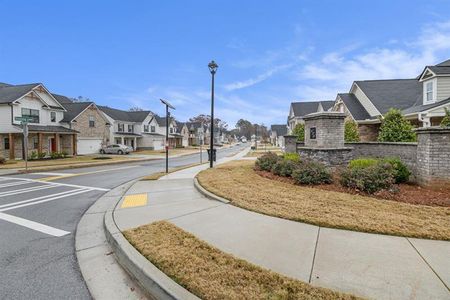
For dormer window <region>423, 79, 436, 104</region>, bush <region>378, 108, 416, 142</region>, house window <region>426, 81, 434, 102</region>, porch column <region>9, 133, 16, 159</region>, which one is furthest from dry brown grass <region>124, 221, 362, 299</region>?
porch column <region>9, 133, 16, 159</region>

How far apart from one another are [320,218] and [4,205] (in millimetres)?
8616

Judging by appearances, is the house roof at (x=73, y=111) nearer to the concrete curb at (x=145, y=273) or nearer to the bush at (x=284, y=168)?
the bush at (x=284, y=168)

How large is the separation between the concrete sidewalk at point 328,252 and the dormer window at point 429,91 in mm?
16716

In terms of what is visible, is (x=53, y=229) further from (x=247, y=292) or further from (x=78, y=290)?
(x=247, y=292)

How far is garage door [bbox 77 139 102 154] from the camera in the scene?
114 ft

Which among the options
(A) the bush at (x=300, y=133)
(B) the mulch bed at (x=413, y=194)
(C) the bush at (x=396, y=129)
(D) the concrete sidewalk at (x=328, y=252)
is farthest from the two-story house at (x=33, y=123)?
(C) the bush at (x=396, y=129)

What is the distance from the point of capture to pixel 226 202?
6805 millimetres

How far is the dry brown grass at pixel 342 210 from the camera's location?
4648 mm

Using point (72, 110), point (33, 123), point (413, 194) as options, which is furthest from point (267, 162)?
point (72, 110)

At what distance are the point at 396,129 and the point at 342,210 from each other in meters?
9.12

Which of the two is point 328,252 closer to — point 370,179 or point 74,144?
point 370,179

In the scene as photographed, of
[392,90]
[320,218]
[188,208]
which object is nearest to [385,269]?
[320,218]

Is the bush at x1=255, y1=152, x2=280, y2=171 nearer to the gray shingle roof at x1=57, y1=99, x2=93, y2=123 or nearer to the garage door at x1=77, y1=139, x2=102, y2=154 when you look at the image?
the gray shingle roof at x1=57, y1=99, x2=93, y2=123

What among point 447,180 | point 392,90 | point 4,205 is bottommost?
point 4,205
